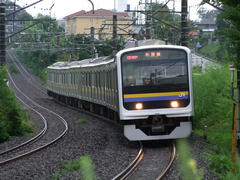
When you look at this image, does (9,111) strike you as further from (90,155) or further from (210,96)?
(210,96)

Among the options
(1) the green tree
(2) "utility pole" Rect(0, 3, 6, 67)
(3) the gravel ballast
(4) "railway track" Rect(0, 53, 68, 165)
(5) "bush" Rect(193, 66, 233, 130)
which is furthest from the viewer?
(2) "utility pole" Rect(0, 3, 6, 67)

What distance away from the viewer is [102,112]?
68.7ft

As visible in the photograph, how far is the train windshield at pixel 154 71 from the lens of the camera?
1241 cm

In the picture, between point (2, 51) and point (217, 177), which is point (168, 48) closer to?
point (217, 177)

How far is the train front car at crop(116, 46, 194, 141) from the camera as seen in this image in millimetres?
12281

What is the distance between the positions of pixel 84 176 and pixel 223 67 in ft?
55.1

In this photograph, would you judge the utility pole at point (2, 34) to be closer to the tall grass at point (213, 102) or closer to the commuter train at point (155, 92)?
the tall grass at point (213, 102)

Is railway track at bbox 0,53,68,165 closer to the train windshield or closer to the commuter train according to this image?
the commuter train

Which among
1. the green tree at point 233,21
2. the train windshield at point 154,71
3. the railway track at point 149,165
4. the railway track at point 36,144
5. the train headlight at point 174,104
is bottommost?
the railway track at point 36,144

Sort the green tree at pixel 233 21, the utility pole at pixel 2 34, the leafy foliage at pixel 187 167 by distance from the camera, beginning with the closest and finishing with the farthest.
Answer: the leafy foliage at pixel 187 167 → the green tree at pixel 233 21 → the utility pole at pixel 2 34

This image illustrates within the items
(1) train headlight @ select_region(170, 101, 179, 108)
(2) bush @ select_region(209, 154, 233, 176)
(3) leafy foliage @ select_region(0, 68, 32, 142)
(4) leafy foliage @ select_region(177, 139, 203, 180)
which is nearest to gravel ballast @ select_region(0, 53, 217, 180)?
(2) bush @ select_region(209, 154, 233, 176)

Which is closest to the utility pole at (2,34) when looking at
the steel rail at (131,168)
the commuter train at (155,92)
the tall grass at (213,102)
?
the tall grass at (213,102)

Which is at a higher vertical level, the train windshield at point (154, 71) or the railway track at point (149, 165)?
the train windshield at point (154, 71)

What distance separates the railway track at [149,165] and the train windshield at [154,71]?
1506 millimetres
